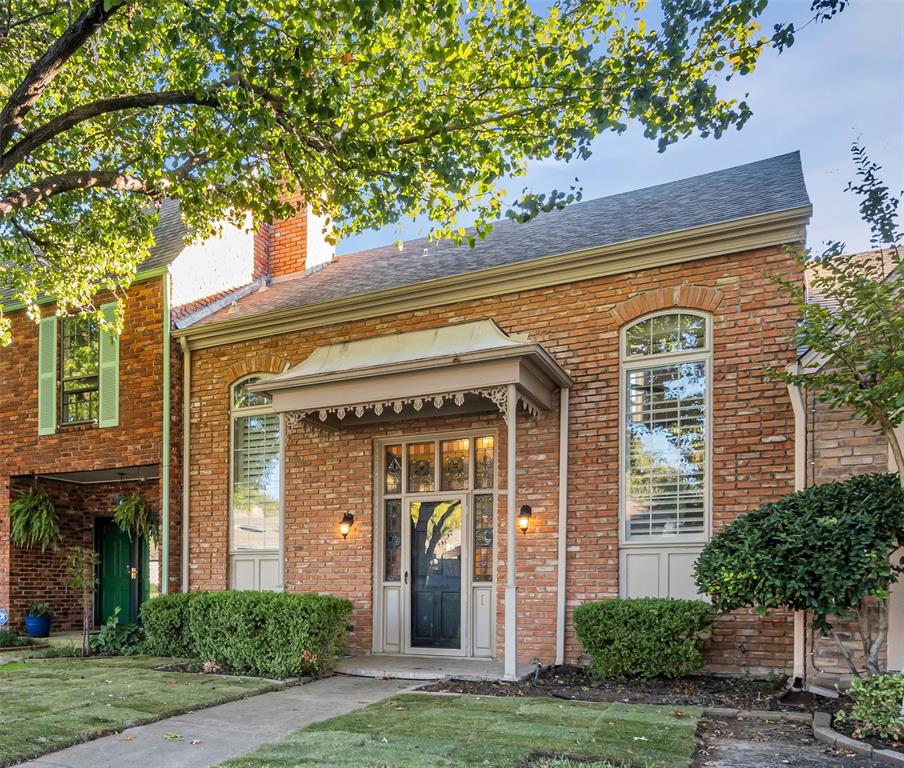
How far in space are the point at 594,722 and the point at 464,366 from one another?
3.88 m

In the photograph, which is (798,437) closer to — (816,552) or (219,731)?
(816,552)

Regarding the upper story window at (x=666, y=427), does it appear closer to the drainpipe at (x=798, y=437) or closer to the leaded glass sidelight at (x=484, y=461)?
the drainpipe at (x=798, y=437)

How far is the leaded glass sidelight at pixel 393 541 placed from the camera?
10258 millimetres

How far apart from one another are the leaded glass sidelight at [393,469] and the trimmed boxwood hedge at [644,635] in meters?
3.30

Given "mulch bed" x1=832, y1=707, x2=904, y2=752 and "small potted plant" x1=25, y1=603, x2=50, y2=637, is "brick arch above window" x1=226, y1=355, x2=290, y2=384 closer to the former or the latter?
"small potted plant" x1=25, y1=603, x2=50, y2=637

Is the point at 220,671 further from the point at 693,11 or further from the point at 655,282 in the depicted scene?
the point at 693,11

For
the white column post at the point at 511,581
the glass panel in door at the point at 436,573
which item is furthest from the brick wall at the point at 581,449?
the white column post at the point at 511,581

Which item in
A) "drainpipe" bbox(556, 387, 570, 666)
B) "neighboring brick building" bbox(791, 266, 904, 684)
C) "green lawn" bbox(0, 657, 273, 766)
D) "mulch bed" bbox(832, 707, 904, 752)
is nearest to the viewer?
"mulch bed" bbox(832, 707, 904, 752)

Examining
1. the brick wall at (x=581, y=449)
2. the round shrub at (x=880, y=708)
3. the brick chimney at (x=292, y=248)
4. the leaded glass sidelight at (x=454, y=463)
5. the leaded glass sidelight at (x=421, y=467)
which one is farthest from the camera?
the brick chimney at (x=292, y=248)

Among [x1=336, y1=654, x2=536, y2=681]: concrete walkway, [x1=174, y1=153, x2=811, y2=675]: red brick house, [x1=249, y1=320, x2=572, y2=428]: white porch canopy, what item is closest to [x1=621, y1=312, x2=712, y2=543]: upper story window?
[x1=174, y1=153, x2=811, y2=675]: red brick house

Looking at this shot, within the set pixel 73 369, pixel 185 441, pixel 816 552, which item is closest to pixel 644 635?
pixel 816 552

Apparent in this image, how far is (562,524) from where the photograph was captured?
29.3 ft

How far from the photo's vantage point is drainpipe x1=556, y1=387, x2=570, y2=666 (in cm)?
874

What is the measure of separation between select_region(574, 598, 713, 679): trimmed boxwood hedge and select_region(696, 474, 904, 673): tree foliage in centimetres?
58
